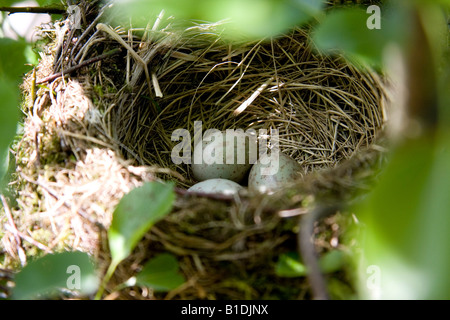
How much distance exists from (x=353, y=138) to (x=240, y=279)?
2.45ft

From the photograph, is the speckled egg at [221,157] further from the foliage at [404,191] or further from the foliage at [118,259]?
the foliage at [404,191]

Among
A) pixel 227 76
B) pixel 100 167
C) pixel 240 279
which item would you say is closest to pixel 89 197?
pixel 100 167

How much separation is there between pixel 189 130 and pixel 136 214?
84cm

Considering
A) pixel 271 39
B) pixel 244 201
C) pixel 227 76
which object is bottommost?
pixel 244 201

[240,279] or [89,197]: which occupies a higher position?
[89,197]

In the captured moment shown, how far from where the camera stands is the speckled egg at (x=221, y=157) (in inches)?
52.2

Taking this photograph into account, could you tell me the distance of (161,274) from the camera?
2.42 feet

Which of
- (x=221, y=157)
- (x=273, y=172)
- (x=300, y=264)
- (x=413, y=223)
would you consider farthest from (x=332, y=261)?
(x=221, y=157)

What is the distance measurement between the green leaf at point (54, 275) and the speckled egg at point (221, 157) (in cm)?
65

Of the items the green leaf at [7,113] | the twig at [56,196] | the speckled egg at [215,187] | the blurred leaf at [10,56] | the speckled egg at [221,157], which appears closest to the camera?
the green leaf at [7,113]

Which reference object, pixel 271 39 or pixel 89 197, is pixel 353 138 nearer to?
pixel 271 39

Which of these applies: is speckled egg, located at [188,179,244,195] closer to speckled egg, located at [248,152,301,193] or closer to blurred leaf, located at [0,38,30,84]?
speckled egg, located at [248,152,301,193]

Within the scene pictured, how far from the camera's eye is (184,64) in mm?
1428

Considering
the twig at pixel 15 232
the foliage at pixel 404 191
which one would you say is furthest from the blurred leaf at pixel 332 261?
the twig at pixel 15 232
